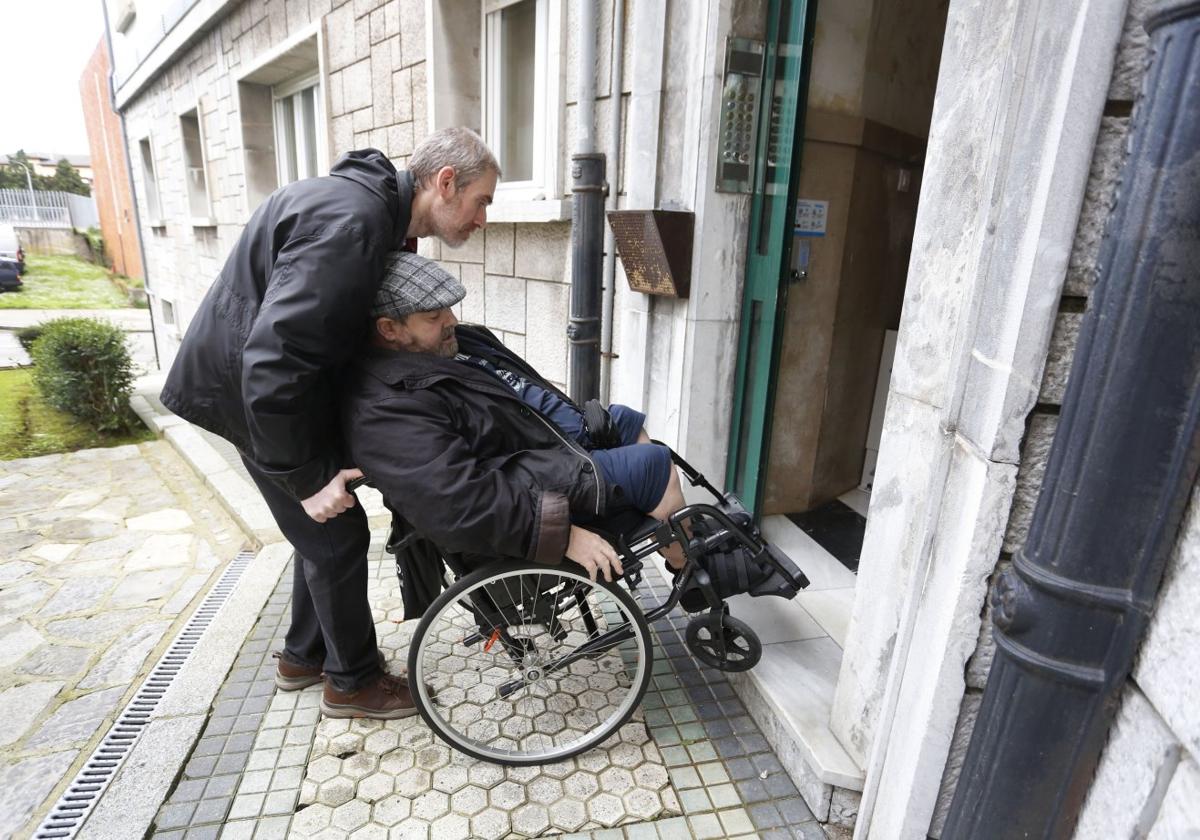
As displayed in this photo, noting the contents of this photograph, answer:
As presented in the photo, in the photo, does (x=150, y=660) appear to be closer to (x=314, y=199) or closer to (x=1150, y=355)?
(x=314, y=199)

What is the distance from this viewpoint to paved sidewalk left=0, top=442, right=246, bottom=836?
2.32 metres

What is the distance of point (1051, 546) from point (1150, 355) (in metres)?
0.35

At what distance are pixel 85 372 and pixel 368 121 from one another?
148 inches

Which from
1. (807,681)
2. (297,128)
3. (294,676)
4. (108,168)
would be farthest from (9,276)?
(807,681)

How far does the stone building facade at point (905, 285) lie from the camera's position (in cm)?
119

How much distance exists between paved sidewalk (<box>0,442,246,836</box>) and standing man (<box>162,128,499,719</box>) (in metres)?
0.76

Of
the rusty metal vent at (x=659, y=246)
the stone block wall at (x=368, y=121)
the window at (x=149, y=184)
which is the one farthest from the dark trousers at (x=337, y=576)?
the window at (x=149, y=184)

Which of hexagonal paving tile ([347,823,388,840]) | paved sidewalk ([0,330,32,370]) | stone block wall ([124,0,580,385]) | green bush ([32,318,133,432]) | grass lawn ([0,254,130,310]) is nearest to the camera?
hexagonal paving tile ([347,823,388,840])

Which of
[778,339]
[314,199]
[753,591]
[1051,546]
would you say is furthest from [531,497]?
[778,339]

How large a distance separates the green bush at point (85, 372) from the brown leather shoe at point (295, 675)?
5.48 meters

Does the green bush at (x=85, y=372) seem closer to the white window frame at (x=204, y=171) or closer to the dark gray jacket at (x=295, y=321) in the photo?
the white window frame at (x=204, y=171)

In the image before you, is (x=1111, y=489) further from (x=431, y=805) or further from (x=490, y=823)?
(x=431, y=805)

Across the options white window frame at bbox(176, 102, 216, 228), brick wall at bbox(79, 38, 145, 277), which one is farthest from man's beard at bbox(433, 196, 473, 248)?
brick wall at bbox(79, 38, 145, 277)

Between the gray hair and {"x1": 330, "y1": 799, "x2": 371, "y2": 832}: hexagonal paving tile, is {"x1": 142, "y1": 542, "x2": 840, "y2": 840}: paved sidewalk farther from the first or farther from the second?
the gray hair
